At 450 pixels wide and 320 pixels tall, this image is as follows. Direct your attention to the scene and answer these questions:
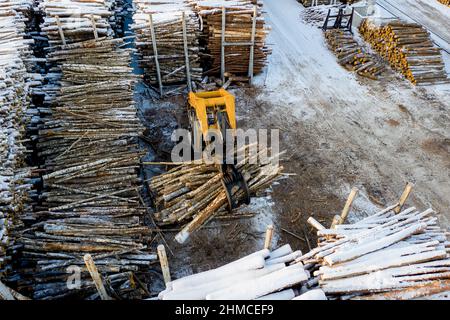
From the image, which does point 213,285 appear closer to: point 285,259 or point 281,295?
point 281,295

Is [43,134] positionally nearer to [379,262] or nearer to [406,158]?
[379,262]

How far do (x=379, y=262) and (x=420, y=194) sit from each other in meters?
6.88

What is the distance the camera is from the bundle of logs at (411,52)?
18734 mm

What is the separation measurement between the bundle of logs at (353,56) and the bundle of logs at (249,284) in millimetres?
14781

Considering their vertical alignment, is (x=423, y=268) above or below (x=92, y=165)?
above

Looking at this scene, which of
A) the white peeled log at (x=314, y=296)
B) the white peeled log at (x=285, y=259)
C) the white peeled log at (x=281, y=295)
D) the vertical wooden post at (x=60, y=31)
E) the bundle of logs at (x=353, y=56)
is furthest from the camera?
the bundle of logs at (x=353, y=56)

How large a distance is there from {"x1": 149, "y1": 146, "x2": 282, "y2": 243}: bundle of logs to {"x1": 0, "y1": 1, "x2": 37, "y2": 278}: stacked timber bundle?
3.81 m

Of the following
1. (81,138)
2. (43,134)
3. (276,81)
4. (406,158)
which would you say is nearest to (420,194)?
(406,158)

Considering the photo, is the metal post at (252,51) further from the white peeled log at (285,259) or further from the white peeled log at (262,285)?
the white peeled log at (262,285)

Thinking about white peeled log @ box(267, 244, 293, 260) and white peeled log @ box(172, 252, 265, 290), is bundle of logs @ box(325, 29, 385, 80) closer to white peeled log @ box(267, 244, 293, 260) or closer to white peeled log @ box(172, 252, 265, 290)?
white peeled log @ box(267, 244, 293, 260)

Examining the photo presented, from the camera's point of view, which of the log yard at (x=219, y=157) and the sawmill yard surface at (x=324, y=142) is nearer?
the log yard at (x=219, y=157)

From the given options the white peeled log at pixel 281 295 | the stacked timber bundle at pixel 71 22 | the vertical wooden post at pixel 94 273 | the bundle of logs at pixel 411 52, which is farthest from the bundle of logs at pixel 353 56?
the vertical wooden post at pixel 94 273

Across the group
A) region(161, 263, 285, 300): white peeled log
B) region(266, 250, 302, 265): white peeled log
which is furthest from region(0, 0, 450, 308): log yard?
region(266, 250, 302, 265): white peeled log

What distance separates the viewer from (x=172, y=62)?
57.8 ft
